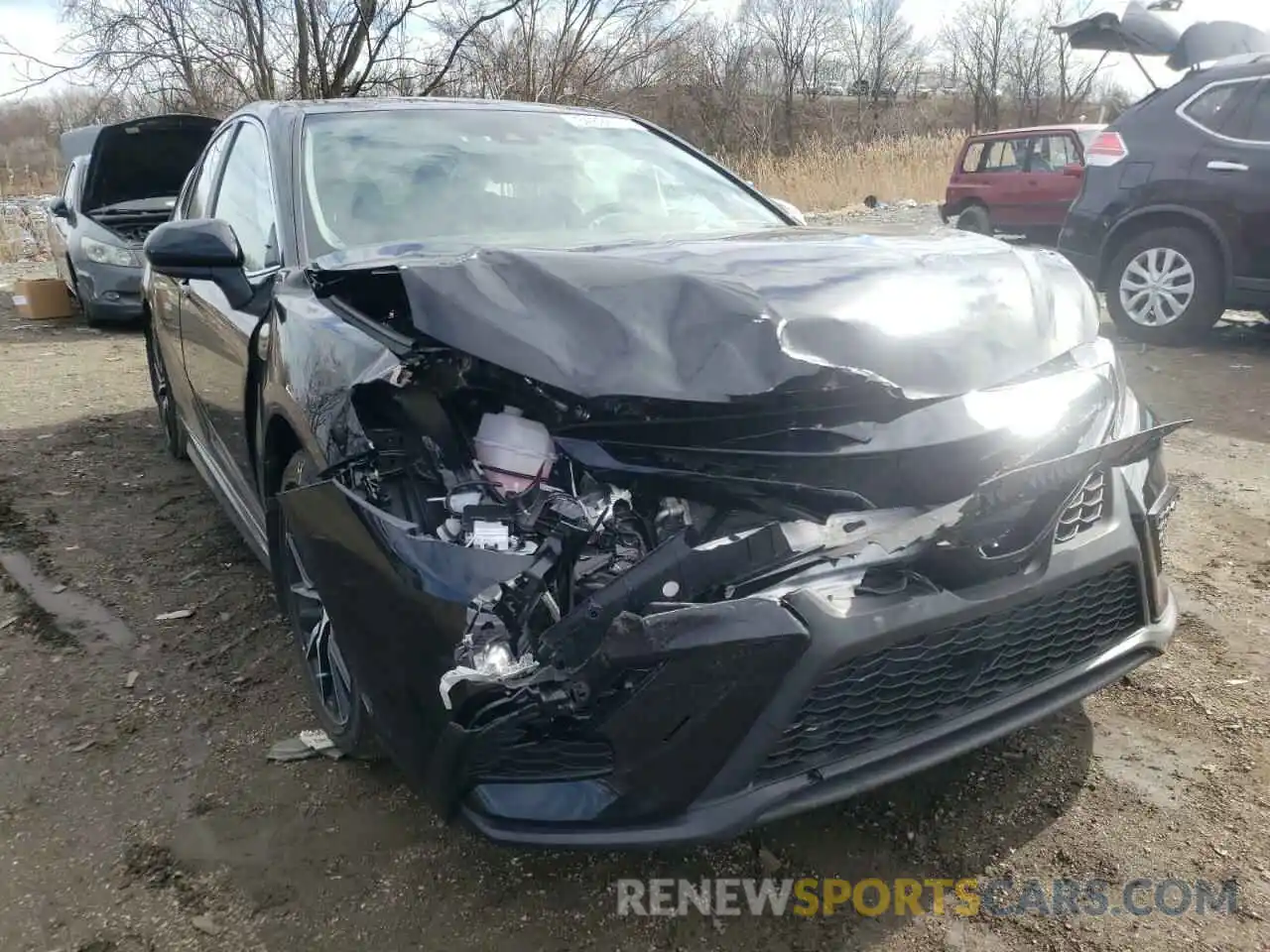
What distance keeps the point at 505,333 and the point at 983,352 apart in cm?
101

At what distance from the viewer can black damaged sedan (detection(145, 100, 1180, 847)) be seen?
1.69m

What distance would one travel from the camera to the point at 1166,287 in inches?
266

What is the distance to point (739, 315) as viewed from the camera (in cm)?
198

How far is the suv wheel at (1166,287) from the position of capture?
6.54 metres

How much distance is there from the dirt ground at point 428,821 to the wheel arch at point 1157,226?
12.4 feet

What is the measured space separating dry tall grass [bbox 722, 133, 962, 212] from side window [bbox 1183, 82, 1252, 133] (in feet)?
38.4

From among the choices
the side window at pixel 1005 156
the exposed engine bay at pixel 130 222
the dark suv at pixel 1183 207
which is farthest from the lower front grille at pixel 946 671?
the side window at pixel 1005 156

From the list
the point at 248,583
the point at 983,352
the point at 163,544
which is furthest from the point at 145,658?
the point at 983,352

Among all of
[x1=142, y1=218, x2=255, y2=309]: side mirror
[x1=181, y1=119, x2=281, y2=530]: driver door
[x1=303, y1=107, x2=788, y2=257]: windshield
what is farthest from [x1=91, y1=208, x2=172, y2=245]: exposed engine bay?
[x1=142, y1=218, x2=255, y2=309]: side mirror

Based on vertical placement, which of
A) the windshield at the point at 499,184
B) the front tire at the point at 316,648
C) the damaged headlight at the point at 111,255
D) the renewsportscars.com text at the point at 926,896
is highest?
the windshield at the point at 499,184

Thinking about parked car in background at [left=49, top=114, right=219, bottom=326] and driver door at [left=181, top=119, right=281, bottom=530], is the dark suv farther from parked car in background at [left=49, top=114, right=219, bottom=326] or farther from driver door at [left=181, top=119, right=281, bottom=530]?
parked car in background at [left=49, top=114, right=219, bottom=326]

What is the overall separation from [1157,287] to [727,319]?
5.95m

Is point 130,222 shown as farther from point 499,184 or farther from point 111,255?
point 499,184

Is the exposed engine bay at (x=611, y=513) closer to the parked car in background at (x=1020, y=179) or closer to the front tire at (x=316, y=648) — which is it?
the front tire at (x=316, y=648)
